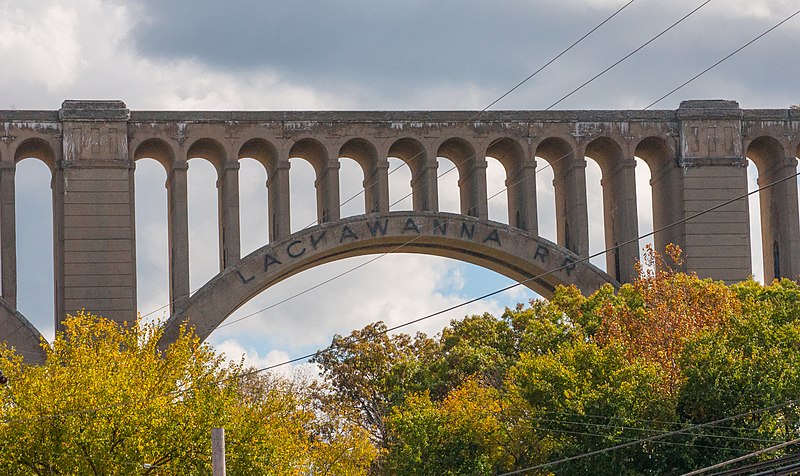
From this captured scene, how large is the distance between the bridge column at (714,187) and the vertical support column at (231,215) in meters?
16.2

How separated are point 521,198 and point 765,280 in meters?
9.95

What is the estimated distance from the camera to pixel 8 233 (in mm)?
60594

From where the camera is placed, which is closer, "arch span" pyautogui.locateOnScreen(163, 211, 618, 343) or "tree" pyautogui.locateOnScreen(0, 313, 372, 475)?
"tree" pyautogui.locateOnScreen(0, 313, 372, 475)

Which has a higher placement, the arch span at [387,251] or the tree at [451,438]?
the arch span at [387,251]

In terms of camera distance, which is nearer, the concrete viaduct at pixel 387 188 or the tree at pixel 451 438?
the tree at pixel 451 438

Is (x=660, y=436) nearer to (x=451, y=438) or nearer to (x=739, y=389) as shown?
(x=739, y=389)

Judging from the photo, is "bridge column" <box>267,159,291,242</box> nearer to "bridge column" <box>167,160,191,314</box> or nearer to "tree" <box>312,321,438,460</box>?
"bridge column" <box>167,160,191,314</box>

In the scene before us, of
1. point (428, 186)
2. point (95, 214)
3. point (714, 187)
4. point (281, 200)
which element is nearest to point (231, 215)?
point (281, 200)

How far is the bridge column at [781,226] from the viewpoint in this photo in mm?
66188

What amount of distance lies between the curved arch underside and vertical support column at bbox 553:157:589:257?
1903cm

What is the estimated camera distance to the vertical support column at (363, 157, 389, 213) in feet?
210

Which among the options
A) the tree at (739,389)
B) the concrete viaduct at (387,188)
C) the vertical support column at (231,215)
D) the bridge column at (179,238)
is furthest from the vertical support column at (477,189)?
the tree at (739,389)

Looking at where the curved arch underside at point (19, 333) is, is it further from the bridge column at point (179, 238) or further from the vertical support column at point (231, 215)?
the vertical support column at point (231, 215)

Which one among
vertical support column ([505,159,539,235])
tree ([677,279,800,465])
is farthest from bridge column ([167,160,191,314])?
tree ([677,279,800,465])
